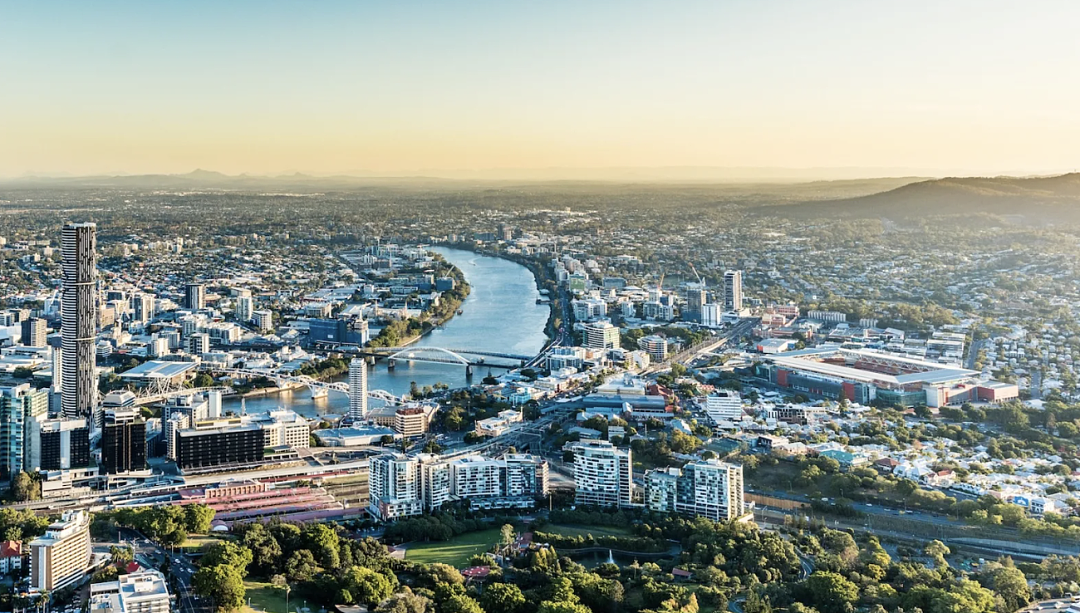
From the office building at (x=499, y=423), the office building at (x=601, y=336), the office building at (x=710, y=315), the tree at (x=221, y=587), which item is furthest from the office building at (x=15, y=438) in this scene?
the office building at (x=710, y=315)

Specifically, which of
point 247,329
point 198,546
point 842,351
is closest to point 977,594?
point 198,546

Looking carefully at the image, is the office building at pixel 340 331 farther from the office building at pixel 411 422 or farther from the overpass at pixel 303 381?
the office building at pixel 411 422

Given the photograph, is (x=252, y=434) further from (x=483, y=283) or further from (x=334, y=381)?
(x=483, y=283)

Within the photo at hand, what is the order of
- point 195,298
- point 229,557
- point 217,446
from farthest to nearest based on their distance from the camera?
point 195,298 → point 217,446 → point 229,557

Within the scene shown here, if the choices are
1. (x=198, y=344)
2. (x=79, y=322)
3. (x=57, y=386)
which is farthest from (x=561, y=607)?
(x=198, y=344)

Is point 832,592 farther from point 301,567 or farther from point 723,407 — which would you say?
point 723,407

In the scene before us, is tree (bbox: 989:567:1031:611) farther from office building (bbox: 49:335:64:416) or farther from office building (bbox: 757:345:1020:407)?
office building (bbox: 49:335:64:416)

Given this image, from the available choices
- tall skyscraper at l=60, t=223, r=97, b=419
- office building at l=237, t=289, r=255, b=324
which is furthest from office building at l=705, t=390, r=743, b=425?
office building at l=237, t=289, r=255, b=324
